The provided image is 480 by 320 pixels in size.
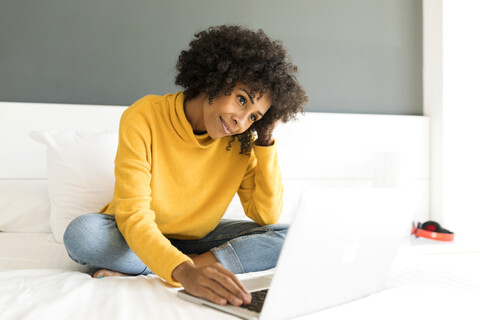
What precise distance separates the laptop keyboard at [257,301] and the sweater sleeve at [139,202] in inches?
7.3

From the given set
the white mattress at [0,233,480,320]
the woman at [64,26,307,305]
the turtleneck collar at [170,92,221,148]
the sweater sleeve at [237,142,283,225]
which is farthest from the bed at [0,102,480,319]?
the turtleneck collar at [170,92,221,148]

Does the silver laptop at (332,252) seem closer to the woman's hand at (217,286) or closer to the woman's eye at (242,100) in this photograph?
the woman's hand at (217,286)

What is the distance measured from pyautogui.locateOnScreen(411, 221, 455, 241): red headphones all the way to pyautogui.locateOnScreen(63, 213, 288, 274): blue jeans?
1.24 metres

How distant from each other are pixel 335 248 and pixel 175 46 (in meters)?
1.81

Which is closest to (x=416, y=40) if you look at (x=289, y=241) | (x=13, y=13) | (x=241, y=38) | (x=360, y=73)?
(x=360, y=73)

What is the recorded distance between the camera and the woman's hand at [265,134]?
1496 mm

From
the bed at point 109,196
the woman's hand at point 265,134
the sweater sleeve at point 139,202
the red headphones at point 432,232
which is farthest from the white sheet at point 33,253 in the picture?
the red headphones at point 432,232

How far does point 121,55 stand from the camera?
2.36 m

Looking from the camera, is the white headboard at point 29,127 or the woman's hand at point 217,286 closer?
the woman's hand at point 217,286

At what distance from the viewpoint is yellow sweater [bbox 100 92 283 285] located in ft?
3.90

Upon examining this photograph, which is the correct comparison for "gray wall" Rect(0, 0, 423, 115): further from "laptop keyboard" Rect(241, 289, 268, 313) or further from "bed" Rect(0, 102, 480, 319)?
"laptop keyboard" Rect(241, 289, 268, 313)

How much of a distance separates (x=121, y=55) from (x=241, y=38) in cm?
114

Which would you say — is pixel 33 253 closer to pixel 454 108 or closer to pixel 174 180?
pixel 174 180

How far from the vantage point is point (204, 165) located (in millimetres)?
1493
